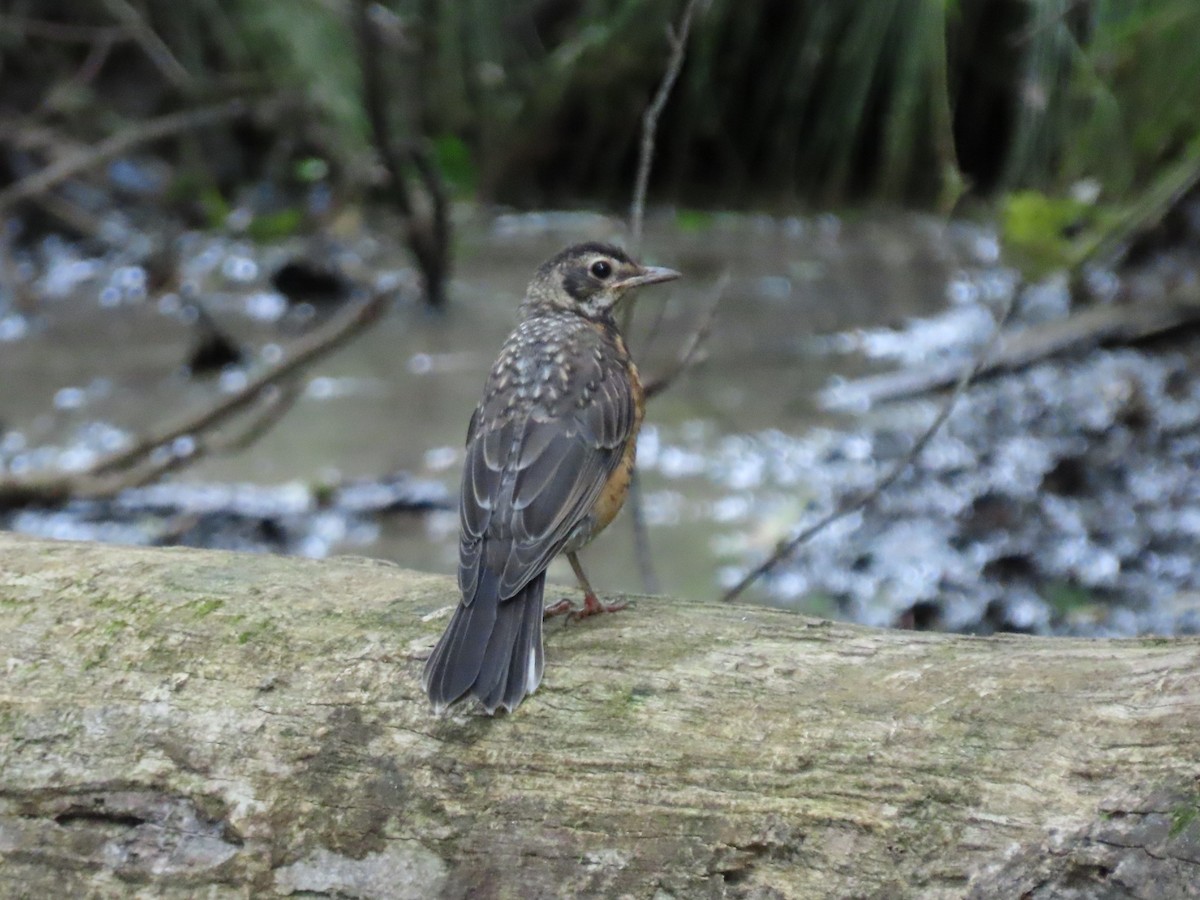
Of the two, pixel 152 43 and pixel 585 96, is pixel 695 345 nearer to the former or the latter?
pixel 152 43

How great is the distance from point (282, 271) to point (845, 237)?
13.2 ft

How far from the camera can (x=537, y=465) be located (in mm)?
3389

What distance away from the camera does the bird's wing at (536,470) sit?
3.07m

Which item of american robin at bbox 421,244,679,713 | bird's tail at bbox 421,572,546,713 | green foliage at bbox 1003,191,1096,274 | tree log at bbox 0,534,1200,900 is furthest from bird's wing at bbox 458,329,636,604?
green foliage at bbox 1003,191,1096,274

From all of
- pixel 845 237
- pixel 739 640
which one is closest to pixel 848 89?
pixel 845 237

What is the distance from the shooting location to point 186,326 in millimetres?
8523

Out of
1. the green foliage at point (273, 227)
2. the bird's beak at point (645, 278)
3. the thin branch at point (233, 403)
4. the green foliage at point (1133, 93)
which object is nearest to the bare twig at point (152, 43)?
the green foliage at point (273, 227)

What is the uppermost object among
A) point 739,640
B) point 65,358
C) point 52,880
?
point 65,358

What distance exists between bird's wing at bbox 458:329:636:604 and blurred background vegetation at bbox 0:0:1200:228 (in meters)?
5.28

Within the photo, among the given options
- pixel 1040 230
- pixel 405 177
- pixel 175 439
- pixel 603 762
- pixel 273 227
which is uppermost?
pixel 273 227

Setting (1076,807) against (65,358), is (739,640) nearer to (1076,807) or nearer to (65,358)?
(1076,807)

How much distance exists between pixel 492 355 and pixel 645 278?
11.9 feet

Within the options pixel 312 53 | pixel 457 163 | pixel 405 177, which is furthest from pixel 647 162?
pixel 457 163

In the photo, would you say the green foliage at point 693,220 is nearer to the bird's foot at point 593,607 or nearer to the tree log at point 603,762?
A: the bird's foot at point 593,607
